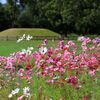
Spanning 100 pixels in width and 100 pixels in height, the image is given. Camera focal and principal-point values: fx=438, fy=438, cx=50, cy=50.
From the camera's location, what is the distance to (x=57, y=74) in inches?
193

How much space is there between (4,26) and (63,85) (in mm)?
75790

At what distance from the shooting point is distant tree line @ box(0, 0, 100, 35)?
6103cm

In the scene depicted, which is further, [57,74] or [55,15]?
[55,15]

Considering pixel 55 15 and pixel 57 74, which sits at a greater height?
pixel 57 74

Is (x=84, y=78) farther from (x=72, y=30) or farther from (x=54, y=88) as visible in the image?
(x=72, y=30)

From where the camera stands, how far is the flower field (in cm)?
480

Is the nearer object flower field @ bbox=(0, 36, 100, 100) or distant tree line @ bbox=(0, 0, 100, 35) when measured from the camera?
flower field @ bbox=(0, 36, 100, 100)

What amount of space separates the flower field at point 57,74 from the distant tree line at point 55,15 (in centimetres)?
5458

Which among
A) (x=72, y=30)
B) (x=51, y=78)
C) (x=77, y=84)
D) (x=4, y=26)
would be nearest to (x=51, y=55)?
(x=51, y=78)

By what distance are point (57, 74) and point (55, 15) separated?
211 ft

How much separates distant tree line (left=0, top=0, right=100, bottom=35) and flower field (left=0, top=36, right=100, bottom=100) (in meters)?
54.6

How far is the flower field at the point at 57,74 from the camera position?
4.80 m

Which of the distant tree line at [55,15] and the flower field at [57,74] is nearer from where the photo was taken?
the flower field at [57,74]

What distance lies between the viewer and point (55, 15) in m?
68.8
